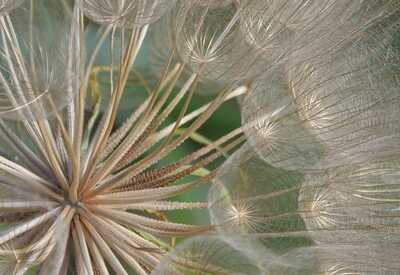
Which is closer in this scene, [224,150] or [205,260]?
[205,260]

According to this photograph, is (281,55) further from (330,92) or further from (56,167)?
(56,167)

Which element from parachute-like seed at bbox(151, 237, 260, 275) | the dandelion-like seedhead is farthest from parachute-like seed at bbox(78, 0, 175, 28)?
parachute-like seed at bbox(151, 237, 260, 275)

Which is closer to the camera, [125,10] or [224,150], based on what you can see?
[125,10]

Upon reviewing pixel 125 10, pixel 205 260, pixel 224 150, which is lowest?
pixel 205 260

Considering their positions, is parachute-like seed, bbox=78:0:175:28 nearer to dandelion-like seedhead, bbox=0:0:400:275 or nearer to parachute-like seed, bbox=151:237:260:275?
dandelion-like seedhead, bbox=0:0:400:275

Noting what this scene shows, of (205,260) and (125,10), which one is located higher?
(125,10)

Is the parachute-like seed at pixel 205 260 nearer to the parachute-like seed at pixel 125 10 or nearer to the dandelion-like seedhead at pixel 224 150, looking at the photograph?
the dandelion-like seedhead at pixel 224 150

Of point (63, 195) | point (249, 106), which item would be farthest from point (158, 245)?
point (249, 106)

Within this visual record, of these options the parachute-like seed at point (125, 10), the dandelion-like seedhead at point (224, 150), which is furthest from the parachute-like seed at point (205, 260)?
the parachute-like seed at point (125, 10)

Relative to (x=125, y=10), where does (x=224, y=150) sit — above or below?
below
